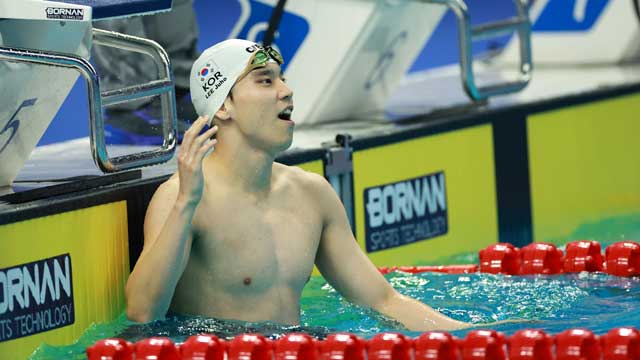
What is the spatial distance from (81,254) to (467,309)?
1205 mm

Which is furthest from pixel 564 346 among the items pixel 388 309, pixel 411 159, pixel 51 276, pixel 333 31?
pixel 333 31

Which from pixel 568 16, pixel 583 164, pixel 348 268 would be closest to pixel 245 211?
pixel 348 268

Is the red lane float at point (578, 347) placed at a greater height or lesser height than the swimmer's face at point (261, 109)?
lesser

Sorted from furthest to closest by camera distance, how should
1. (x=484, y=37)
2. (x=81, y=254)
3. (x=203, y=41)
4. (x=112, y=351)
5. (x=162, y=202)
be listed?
(x=203, y=41) < (x=484, y=37) < (x=81, y=254) < (x=162, y=202) < (x=112, y=351)

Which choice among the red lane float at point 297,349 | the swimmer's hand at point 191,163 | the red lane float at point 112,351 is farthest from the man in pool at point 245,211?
the red lane float at point 297,349

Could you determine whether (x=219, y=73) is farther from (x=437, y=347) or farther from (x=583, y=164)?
(x=583, y=164)

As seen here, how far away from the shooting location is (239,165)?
452 centimetres

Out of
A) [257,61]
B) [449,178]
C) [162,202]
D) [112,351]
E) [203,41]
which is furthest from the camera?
[203,41]

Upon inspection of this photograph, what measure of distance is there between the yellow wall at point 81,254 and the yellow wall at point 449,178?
156 cm

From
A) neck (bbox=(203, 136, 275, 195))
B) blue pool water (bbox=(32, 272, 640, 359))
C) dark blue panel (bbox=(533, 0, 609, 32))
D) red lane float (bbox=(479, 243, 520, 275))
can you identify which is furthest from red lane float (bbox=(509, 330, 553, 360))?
dark blue panel (bbox=(533, 0, 609, 32))

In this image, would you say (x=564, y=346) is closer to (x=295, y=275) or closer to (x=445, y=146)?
(x=295, y=275)

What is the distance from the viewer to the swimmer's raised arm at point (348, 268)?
4691mm

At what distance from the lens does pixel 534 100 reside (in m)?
7.14

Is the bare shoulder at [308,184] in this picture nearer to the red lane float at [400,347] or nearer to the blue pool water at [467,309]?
the blue pool water at [467,309]
